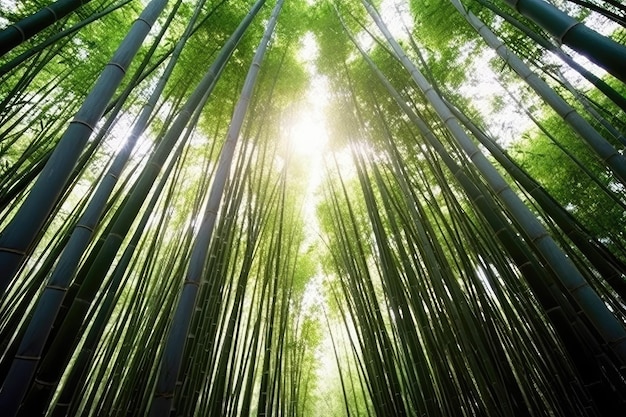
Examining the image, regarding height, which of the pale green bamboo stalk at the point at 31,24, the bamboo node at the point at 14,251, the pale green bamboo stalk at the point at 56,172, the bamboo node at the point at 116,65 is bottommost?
the bamboo node at the point at 14,251

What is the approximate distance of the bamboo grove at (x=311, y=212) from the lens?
1.11 meters

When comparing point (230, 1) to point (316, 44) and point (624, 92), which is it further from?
point (624, 92)

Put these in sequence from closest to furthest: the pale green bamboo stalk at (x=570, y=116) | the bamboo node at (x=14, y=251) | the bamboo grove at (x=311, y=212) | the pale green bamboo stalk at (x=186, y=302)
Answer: the bamboo node at (x=14, y=251)
the pale green bamboo stalk at (x=186, y=302)
the bamboo grove at (x=311, y=212)
the pale green bamboo stalk at (x=570, y=116)

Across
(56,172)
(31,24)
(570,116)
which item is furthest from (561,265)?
(31,24)

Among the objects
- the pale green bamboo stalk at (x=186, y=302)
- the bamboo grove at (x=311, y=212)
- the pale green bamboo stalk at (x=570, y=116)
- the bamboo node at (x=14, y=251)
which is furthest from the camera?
the pale green bamboo stalk at (x=570, y=116)

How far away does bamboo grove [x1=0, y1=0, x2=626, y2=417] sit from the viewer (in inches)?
43.9

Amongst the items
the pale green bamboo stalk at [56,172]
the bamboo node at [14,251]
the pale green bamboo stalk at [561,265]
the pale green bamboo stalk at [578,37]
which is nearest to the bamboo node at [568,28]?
the pale green bamboo stalk at [578,37]

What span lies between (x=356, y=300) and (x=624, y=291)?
71.6 inches

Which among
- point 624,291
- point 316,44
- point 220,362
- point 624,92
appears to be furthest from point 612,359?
point 624,92

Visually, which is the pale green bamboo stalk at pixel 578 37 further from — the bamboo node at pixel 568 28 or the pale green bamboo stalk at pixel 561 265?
the pale green bamboo stalk at pixel 561 265

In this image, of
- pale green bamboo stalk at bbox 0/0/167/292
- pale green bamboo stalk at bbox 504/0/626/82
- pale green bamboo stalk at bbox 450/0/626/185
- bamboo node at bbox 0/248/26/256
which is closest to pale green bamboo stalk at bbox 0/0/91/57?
pale green bamboo stalk at bbox 0/0/167/292

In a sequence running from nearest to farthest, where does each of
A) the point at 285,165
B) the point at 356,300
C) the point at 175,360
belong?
the point at 175,360 → the point at 356,300 → the point at 285,165

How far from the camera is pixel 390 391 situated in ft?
8.41

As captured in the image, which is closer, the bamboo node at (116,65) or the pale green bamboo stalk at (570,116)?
the bamboo node at (116,65)
